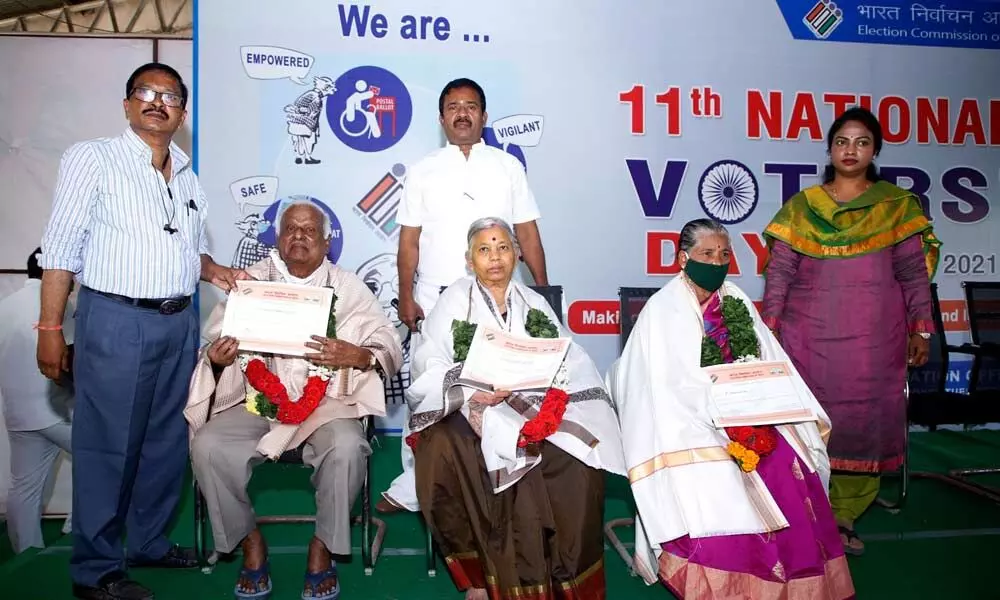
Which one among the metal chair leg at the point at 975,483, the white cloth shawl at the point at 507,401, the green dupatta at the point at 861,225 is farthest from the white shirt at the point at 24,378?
the metal chair leg at the point at 975,483

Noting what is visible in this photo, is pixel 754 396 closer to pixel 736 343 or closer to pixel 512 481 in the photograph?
pixel 736 343

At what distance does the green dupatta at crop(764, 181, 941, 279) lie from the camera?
148 inches

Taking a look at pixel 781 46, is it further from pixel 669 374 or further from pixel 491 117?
pixel 669 374

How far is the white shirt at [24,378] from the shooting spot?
3.84 meters

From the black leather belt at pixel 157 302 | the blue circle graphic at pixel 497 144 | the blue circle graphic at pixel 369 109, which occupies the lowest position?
the black leather belt at pixel 157 302

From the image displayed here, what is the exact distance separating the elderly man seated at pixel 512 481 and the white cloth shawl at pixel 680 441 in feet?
0.51

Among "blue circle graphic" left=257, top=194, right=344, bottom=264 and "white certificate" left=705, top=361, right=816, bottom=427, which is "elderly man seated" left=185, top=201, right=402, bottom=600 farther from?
"blue circle graphic" left=257, top=194, right=344, bottom=264

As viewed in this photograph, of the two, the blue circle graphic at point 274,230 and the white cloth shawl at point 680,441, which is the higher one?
the blue circle graphic at point 274,230

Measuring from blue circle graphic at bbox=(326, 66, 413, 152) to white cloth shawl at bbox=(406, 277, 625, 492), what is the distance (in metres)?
2.65

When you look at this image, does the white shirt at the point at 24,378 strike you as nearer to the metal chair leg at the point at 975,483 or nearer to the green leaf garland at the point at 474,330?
the green leaf garland at the point at 474,330

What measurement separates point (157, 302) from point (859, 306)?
11.5 ft

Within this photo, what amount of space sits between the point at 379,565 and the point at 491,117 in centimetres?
365

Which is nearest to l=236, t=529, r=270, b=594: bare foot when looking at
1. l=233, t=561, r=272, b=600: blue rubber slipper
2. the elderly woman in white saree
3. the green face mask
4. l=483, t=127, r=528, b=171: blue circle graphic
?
l=233, t=561, r=272, b=600: blue rubber slipper

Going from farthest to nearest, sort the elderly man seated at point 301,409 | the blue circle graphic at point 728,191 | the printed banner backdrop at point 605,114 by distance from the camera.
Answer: the blue circle graphic at point 728,191 < the printed banner backdrop at point 605,114 < the elderly man seated at point 301,409
